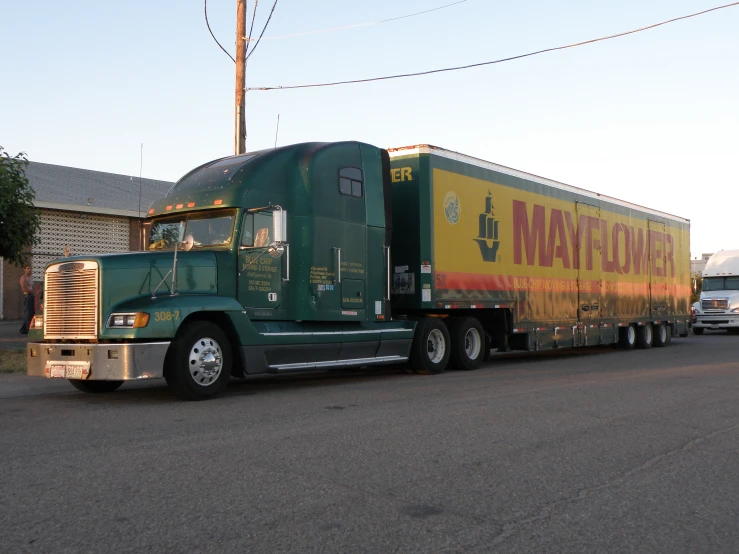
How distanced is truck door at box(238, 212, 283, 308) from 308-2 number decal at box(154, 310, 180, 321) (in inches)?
50.3

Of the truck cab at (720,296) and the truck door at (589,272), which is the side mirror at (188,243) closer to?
the truck door at (589,272)

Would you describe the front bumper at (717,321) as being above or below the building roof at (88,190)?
below

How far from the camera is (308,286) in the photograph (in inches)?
456

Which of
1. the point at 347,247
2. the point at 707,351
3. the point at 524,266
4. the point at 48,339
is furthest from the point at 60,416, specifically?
the point at 707,351

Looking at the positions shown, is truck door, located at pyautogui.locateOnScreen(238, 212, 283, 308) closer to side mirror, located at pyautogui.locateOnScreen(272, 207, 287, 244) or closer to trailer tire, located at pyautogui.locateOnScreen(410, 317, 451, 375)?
side mirror, located at pyautogui.locateOnScreen(272, 207, 287, 244)

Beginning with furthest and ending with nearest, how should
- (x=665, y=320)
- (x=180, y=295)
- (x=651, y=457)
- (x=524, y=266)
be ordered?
1. (x=665, y=320)
2. (x=524, y=266)
3. (x=180, y=295)
4. (x=651, y=457)

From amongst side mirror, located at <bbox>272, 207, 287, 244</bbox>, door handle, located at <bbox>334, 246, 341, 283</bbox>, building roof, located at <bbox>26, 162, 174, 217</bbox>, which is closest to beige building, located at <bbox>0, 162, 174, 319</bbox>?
building roof, located at <bbox>26, 162, 174, 217</bbox>

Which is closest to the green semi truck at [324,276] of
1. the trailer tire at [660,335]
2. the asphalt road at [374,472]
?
the asphalt road at [374,472]

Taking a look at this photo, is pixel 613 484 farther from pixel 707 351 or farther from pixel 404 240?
pixel 707 351

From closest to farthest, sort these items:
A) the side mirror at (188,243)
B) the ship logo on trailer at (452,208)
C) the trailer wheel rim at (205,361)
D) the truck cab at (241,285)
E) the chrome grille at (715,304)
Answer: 1. the truck cab at (241,285)
2. the trailer wheel rim at (205,361)
3. the side mirror at (188,243)
4. the ship logo on trailer at (452,208)
5. the chrome grille at (715,304)

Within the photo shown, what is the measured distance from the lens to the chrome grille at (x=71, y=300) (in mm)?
9594

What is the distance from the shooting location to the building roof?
2858 cm

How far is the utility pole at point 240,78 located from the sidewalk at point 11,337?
6160mm

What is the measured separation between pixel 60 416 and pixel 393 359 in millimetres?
5756
